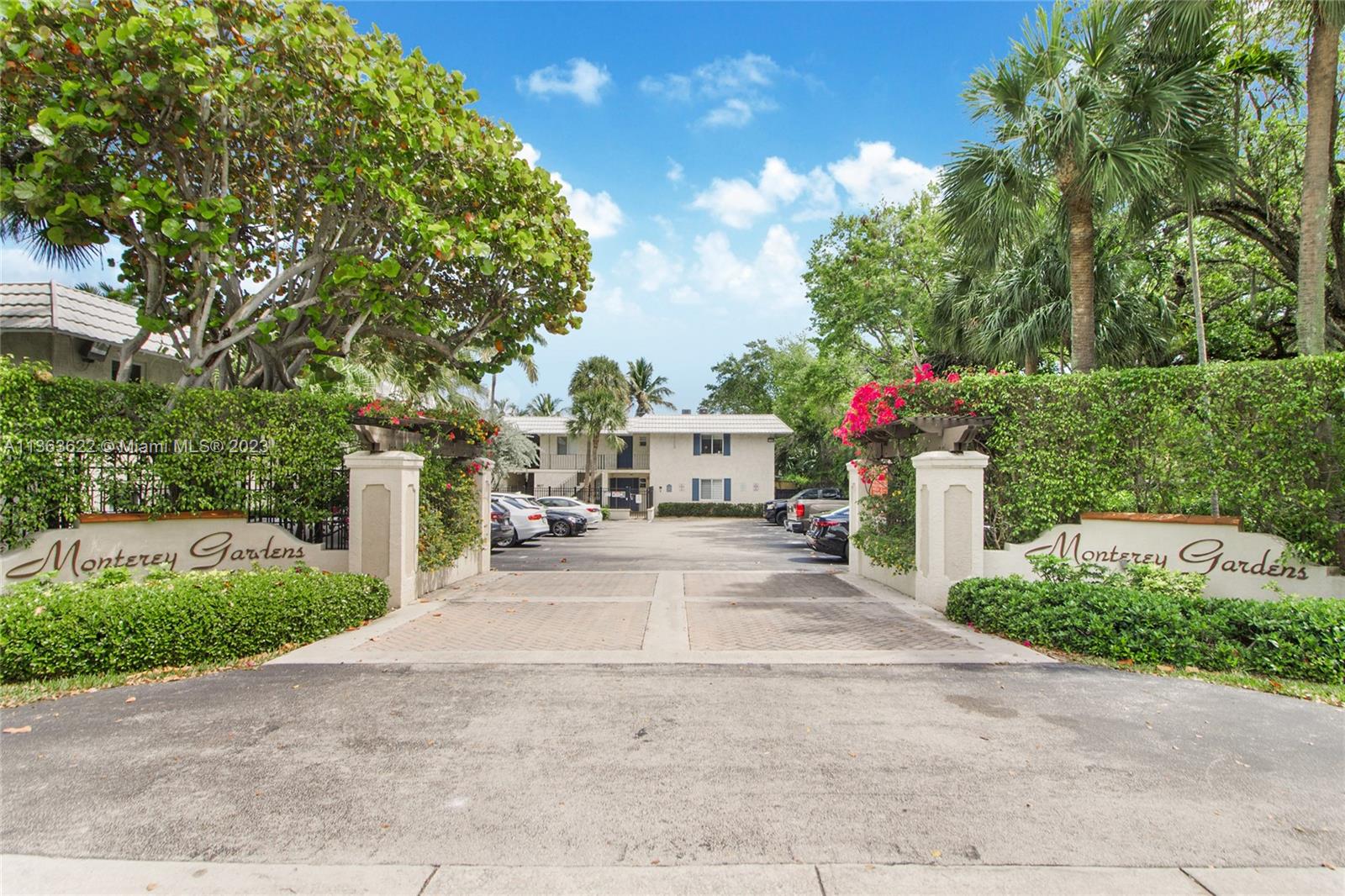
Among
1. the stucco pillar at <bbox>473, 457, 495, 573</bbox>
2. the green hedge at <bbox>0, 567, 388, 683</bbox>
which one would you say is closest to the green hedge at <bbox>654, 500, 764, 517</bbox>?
the stucco pillar at <bbox>473, 457, 495, 573</bbox>

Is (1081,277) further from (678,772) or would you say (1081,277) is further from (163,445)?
(163,445)

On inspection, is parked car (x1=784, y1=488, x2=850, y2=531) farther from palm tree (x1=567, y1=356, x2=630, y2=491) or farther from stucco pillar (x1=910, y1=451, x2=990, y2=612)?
palm tree (x1=567, y1=356, x2=630, y2=491)

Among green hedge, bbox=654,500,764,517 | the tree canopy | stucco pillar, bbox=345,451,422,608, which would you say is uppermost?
the tree canopy

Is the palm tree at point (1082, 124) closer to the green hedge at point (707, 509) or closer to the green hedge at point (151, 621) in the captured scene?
the green hedge at point (151, 621)

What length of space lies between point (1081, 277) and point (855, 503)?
551cm

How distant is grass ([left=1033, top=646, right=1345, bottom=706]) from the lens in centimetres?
556

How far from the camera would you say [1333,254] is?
13.2m

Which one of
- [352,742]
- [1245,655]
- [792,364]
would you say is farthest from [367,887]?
[792,364]

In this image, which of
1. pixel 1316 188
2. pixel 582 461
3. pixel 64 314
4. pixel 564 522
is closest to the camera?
pixel 1316 188

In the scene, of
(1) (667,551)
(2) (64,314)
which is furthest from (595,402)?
(2) (64,314)

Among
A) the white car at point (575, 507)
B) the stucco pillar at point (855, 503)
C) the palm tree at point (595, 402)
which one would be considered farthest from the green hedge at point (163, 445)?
the palm tree at point (595, 402)

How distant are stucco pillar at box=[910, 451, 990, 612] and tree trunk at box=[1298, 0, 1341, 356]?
15.6ft

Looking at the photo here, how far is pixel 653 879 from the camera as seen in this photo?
300cm

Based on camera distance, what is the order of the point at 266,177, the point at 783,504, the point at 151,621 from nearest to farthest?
the point at 151,621
the point at 266,177
the point at 783,504
